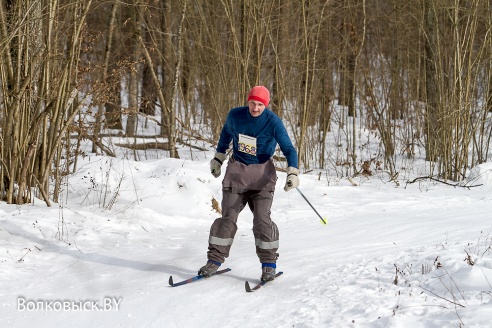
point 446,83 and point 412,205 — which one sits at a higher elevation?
point 446,83

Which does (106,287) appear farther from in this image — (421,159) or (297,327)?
(421,159)

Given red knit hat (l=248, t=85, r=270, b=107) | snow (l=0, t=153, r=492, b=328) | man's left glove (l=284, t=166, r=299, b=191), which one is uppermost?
red knit hat (l=248, t=85, r=270, b=107)

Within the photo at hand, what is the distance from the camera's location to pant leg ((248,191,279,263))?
5227mm

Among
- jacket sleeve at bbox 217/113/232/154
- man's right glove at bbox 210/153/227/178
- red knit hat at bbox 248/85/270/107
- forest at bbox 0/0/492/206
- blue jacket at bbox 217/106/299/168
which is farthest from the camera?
forest at bbox 0/0/492/206

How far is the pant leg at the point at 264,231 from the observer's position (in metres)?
5.23

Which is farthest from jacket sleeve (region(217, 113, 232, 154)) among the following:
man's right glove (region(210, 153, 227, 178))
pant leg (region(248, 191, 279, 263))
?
pant leg (region(248, 191, 279, 263))

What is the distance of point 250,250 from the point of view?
257 inches

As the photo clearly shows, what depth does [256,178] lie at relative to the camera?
5297 mm

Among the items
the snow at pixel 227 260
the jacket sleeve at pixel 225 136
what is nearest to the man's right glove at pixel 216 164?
the jacket sleeve at pixel 225 136

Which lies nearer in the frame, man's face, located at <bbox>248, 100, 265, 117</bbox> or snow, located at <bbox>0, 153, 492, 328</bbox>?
snow, located at <bbox>0, 153, 492, 328</bbox>

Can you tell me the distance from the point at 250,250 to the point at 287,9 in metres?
8.53

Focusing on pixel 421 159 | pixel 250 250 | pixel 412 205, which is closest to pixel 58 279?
pixel 250 250

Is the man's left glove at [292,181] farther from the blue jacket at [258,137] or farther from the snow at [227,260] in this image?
the snow at [227,260]

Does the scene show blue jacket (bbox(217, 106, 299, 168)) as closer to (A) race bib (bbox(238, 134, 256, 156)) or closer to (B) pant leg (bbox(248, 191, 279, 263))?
(A) race bib (bbox(238, 134, 256, 156))
